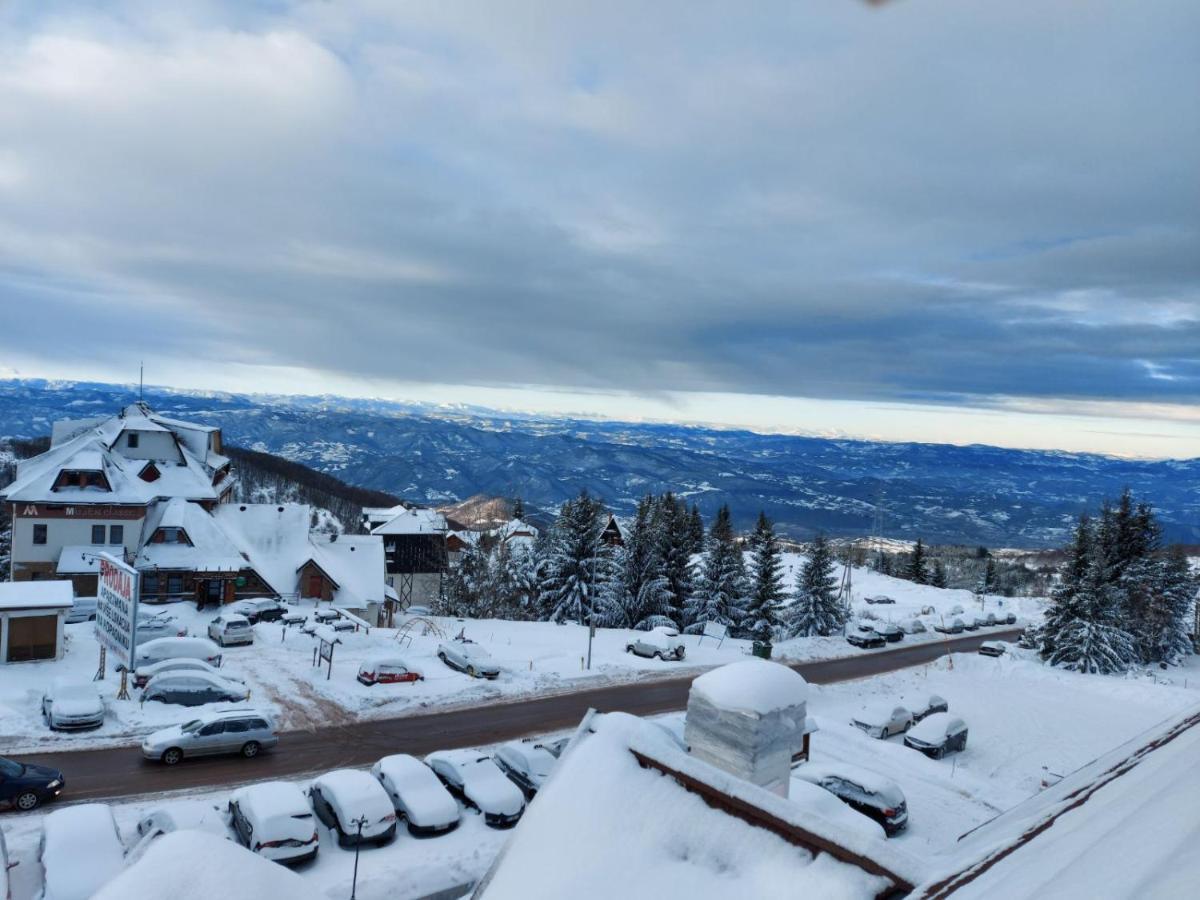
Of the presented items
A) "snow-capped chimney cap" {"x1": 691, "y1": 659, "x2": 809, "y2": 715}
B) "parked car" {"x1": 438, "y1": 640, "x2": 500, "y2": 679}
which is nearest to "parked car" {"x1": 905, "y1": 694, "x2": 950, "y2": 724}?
"parked car" {"x1": 438, "y1": 640, "x2": 500, "y2": 679}

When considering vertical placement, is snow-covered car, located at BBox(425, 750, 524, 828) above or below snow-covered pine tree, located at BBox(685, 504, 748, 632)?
above

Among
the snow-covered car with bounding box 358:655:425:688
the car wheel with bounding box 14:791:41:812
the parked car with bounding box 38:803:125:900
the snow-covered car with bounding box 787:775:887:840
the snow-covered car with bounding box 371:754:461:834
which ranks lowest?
the snow-covered car with bounding box 358:655:425:688

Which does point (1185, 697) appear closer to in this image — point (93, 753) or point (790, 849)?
point (790, 849)

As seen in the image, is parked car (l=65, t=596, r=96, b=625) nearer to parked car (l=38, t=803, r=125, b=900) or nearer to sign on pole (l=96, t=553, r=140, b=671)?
sign on pole (l=96, t=553, r=140, b=671)

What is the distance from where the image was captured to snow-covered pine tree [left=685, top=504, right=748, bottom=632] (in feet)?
171

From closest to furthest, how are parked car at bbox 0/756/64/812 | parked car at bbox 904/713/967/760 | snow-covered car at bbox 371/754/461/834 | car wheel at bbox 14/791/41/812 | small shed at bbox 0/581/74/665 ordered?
parked car at bbox 0/756/64/812 → car wheel at bbox 14/791/41/812 → snow-covered car at bbox 371/754/461/834 → small shed at bbox 0/581/74/665 → parked car at bbox 904/713/967/760

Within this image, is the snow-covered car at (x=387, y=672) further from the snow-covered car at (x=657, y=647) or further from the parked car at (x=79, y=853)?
the parked car at (x=79, y=853)

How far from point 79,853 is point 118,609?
14.2 meters

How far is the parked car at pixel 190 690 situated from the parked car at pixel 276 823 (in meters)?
9.42

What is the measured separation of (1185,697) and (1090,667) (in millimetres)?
5473

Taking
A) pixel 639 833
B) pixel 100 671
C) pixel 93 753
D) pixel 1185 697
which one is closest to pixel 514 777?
pixel 93 753

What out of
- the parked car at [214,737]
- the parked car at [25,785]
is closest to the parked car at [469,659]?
the parked car at [214,737]

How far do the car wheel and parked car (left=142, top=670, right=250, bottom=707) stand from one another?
7.01 meters

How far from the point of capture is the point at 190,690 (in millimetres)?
23641
